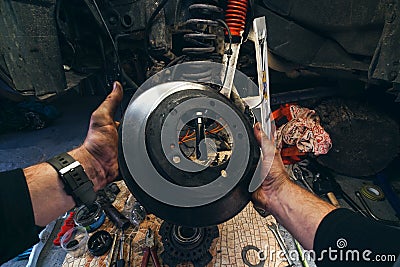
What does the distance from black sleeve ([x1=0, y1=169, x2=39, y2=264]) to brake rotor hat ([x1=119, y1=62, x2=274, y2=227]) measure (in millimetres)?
296

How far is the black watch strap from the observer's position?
852 millimetres

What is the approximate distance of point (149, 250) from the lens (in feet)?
3.26

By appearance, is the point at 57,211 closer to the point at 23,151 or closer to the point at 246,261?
the point at 246,261

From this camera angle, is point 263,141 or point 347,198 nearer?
point 263,141

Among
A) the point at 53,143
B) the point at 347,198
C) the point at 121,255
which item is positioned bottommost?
the point at 53,143

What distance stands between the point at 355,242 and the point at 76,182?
2.73 ft

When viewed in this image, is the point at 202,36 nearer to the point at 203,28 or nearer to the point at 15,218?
the point at 203,28

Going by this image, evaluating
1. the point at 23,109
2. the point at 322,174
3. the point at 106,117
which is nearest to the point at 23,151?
the point at 23,109

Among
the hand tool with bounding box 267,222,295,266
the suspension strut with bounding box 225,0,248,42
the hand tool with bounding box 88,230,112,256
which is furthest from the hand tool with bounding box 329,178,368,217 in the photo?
the hand tool with bounding box 88,230,112,256

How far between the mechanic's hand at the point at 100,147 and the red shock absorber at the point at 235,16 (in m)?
0.63

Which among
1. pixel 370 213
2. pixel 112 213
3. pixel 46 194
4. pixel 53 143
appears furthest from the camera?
pixel 53 143

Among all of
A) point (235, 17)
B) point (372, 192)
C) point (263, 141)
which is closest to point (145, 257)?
point (263, 141)

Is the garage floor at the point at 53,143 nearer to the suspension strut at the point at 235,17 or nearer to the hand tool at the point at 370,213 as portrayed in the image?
the hand tool at the point at 370,213

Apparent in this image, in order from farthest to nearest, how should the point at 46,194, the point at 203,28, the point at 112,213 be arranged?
the point at 203,28
the point at 112,213
the point at 46,194
